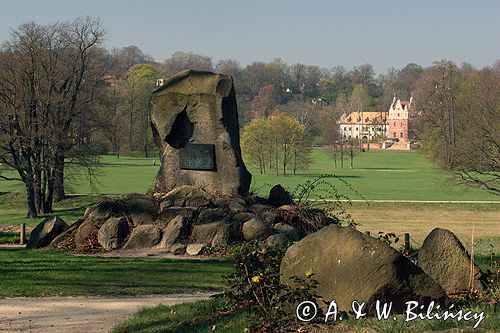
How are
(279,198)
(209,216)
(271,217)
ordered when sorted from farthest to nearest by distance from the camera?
(279,198) → (271,217) → (209,216)

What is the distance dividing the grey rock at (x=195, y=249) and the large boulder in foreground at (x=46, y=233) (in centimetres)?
420

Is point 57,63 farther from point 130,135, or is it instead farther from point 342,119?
point 342,119

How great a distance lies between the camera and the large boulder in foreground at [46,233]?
23.9m

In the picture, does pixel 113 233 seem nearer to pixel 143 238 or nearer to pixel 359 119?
pixel 143 238

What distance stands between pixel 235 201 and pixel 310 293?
45.4ft

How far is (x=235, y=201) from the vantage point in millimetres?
23891

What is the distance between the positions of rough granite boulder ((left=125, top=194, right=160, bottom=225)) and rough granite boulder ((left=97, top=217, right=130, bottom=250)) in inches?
15.7

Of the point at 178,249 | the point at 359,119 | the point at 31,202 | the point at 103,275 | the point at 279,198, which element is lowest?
the point at 31,202

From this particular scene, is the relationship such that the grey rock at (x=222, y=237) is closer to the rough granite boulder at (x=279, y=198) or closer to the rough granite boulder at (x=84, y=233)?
the rough granite boulder at (x=84, y=233)

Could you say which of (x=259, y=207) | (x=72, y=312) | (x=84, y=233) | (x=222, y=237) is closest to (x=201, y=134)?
(x=259, y=207)

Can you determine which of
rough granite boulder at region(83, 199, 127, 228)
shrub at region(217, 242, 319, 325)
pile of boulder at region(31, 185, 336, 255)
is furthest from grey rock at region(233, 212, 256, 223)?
shrub at region(217, 242, 319, 325)

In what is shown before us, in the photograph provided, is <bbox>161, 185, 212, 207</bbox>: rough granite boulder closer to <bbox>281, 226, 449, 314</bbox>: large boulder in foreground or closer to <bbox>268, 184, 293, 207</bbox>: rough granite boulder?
<bbox>268, 184, 293, 207</bbox>: rough granite boulder

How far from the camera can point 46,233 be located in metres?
24.0

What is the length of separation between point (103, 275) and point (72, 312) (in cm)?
400
